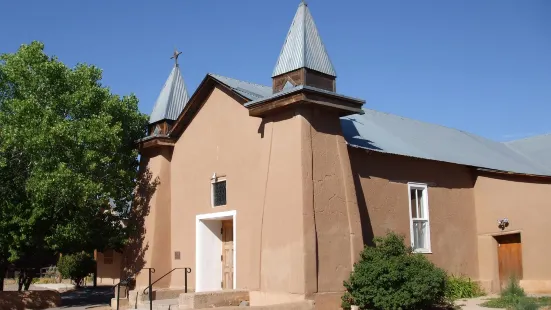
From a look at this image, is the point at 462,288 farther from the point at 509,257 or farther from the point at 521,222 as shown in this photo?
the point at 521,222

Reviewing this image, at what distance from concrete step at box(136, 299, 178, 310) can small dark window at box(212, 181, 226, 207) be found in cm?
292

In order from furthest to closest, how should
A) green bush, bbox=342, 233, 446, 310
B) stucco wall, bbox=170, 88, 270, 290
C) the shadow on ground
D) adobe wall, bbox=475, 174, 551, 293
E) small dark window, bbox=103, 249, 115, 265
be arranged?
small dark window, bbox=103, 249, 115, 265 → the shadow on ground → adobe wall, bbox=475, 174, 551, 293 → stucco wall, bbox=170, 88, 270, 290 → green bush, bbox=342, 233, 446, 310

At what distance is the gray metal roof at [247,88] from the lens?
16.2 metres

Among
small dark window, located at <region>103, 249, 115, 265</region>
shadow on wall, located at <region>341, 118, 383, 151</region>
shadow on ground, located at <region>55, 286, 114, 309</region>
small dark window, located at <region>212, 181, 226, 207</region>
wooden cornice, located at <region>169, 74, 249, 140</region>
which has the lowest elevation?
shadow on ground, located at <region>55, 286, 114, 309</region>

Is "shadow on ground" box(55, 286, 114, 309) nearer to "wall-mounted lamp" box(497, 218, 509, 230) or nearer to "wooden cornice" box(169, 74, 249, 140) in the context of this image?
"wooden cornice" box(169, 74, 249, 140)

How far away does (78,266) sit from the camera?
27.3 m

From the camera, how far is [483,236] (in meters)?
18.9

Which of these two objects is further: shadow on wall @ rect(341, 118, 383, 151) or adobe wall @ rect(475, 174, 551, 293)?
adobe wall @ rect(475, 174, 551, 293)

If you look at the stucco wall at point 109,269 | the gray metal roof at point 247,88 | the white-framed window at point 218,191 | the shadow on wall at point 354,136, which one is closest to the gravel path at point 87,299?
the stucco wall at point 109,269

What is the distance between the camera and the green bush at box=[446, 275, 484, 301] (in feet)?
55.2

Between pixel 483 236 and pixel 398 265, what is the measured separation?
711 cm

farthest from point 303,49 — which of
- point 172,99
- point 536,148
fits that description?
point 536,148

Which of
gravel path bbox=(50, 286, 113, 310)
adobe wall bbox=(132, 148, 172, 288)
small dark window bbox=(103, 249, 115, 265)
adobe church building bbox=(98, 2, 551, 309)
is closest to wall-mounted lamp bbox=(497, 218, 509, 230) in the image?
adobe church building bbox=(98, 2, 551, 309)

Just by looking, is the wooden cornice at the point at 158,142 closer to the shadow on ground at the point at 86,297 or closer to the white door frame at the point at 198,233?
the white door frame at the point at 198,233
